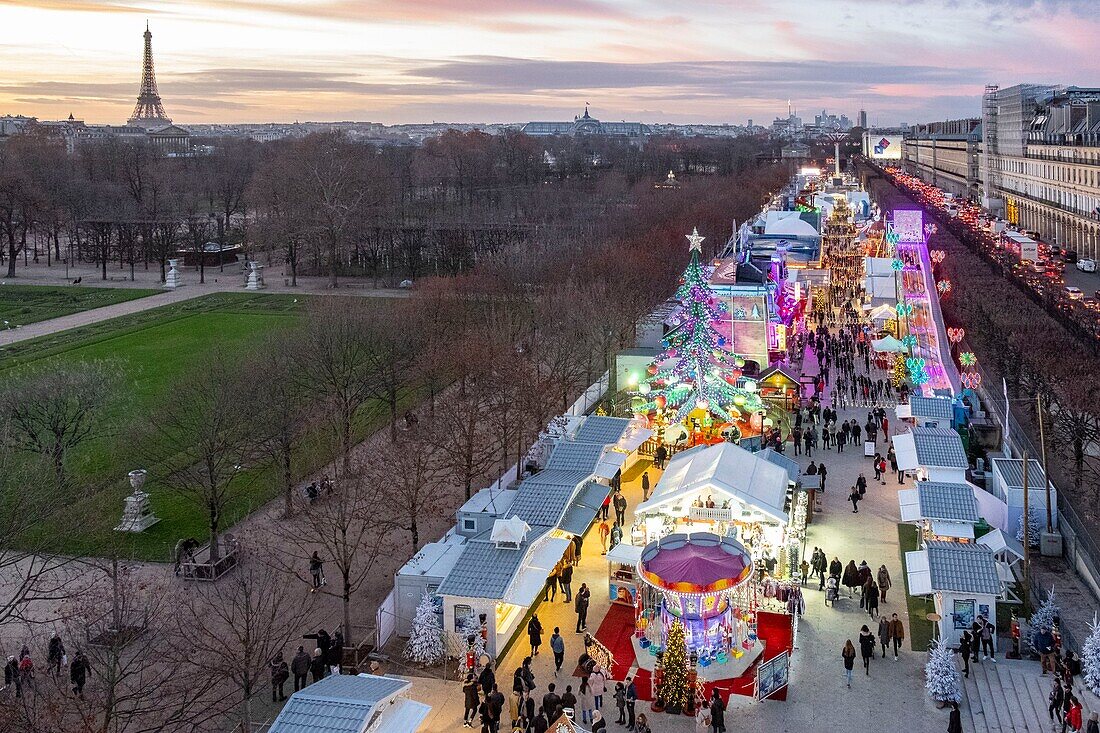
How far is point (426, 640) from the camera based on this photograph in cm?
1947

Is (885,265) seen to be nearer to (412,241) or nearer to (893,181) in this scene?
(412,241)

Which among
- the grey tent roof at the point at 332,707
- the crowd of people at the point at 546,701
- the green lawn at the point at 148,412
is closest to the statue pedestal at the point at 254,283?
the green lawn at the point at 148,412

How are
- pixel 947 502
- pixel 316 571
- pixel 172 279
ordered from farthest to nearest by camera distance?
pixel 172 279, pixel 947 502, pixel 316 571

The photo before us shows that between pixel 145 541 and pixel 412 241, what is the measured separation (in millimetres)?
50552

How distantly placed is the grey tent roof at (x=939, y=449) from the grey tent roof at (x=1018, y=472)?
911mm

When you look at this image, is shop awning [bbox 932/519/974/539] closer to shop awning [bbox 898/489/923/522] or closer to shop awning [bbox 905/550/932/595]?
shop awning [bbox 898/489/923/522]

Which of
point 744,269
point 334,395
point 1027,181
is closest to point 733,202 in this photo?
point 1027,181

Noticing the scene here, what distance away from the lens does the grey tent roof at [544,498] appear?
898 inches

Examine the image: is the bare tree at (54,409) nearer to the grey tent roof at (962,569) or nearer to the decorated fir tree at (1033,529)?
the grey tent roof at (962,569)

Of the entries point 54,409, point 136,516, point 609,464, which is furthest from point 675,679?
point 54,409

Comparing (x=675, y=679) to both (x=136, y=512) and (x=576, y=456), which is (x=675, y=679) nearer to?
(x=576, y=456)

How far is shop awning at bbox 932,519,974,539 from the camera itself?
23.4 meters

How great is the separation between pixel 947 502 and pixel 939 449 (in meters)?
3.59

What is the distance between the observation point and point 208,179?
117562mm
